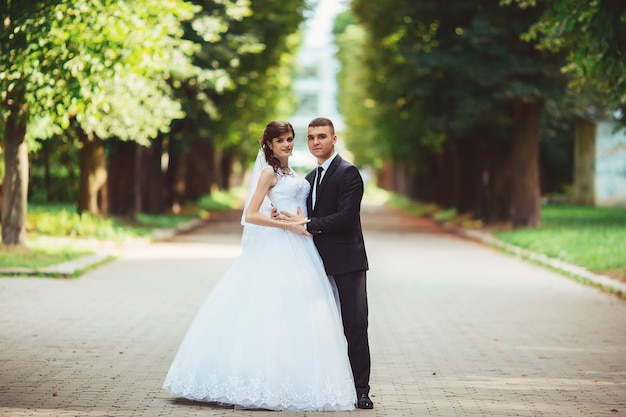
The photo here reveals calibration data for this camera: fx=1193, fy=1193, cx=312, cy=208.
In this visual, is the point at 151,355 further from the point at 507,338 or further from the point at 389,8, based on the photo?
the point at 389,8

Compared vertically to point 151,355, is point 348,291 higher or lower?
higher

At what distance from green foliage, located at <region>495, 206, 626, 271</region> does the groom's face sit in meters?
12.9

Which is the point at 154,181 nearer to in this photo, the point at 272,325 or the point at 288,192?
the point at 288,192

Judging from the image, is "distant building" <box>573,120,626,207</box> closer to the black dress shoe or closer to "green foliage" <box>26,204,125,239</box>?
"green foliage" <box>26,204,125,239</box>

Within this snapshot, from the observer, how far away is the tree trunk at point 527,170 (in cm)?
3303

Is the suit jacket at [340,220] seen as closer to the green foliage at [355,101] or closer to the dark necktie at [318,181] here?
the dark necktie at [318,181]

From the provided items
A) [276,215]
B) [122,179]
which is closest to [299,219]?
[276,215]

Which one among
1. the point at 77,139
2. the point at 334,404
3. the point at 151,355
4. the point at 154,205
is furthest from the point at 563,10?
the point at 154,205

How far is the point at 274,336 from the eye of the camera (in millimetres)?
8648

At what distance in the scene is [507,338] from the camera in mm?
12859

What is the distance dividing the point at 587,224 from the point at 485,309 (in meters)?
19.9

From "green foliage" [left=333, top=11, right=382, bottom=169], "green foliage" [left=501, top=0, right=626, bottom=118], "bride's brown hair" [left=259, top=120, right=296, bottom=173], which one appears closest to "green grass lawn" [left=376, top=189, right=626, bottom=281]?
"green foliage" [left=501, top=0, right=626, bottom=118]

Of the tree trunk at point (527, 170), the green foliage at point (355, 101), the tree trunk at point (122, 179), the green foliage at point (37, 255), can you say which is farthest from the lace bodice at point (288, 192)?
the green foliage at point (355, 101)

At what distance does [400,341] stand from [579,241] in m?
14.2
